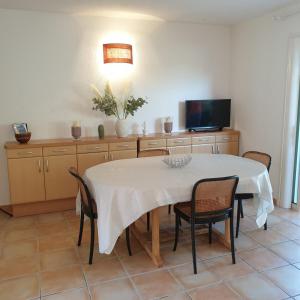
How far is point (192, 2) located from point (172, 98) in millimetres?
1550

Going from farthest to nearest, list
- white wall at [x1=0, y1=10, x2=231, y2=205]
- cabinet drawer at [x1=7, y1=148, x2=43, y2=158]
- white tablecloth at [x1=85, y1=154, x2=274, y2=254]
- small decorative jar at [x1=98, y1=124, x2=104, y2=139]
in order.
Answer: small decorative jar at [x1=98, y1=124, x2=104, y2=139]
white wall at [x1=0, y1=10, x2=231, y2=205]
cabinet drawer at [x1=7, y1=148, x2=43, y2=158]
white tablecloth at [x1=85, y1=154, x2=274, y2=254]

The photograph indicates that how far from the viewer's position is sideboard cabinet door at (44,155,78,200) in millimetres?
4078

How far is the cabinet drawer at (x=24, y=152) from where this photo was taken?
388cm

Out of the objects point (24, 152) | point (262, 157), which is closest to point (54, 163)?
point (24, 152)

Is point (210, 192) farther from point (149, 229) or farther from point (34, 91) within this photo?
point (34, 91)

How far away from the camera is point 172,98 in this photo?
5016 mm

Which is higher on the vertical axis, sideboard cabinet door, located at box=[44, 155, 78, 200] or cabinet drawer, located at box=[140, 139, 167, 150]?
cabinet drawer, located at box=[140, 139, 167, 150]

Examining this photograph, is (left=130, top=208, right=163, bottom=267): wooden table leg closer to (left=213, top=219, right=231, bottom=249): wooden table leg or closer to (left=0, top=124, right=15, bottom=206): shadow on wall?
(left=213, top=219, right=231, bottom=249): wooden table leg

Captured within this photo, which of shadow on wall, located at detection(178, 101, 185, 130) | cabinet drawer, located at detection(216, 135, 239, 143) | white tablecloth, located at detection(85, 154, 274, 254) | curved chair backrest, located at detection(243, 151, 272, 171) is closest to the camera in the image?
white tablecloth, located at detection(85, 154, 274, 254)

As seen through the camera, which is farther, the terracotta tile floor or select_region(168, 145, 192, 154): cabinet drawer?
select_region(168, 145, 192, 154): cabinet drawer

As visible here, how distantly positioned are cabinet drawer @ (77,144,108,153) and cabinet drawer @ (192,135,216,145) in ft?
4.50

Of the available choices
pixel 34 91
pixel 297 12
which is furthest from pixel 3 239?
pixel 297 12

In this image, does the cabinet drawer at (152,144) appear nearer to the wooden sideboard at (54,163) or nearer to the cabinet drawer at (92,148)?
the wooden sideboard at (54,163)

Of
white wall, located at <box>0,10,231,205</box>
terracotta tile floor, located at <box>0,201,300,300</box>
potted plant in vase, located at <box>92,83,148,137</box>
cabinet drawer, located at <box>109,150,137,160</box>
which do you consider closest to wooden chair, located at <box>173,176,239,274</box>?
terracotta tile floor, located at <box>0,201,300,300</box>
